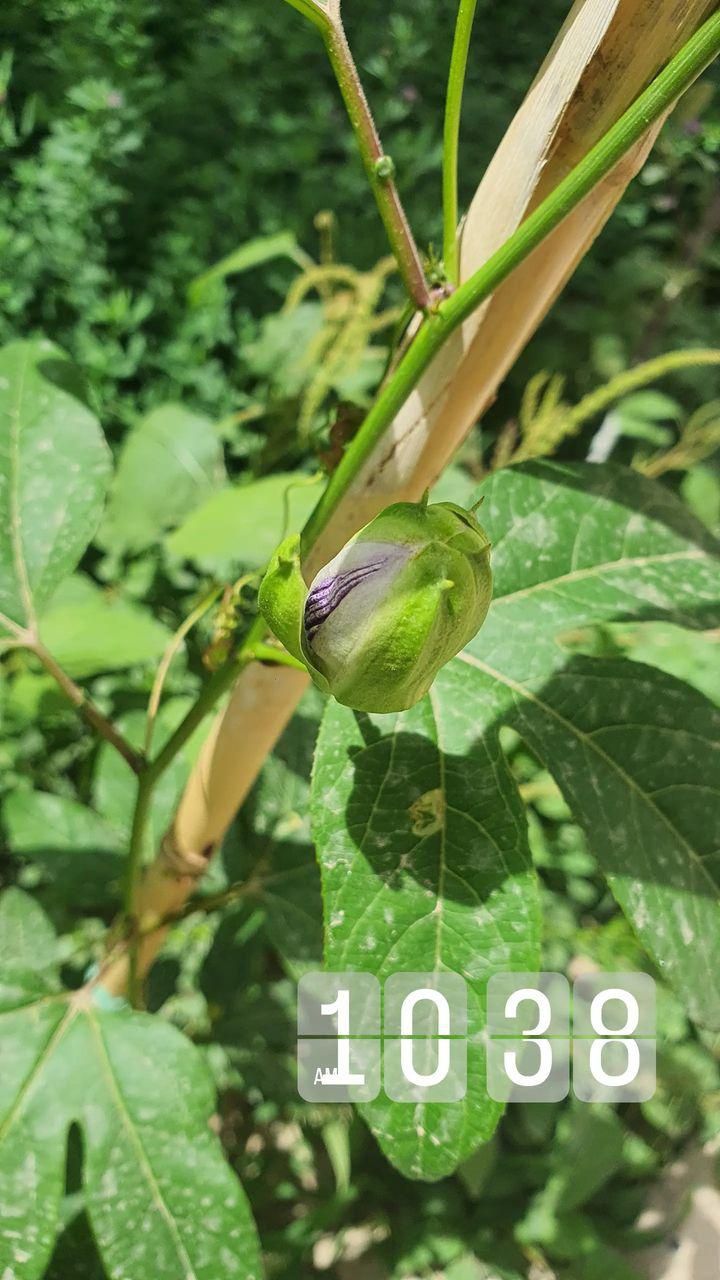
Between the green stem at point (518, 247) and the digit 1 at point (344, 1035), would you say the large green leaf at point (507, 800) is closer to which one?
the digit 1 at point (344, 1035)

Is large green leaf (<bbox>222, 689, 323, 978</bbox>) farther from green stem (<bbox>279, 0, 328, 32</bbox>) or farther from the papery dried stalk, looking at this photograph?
green stem (<bbox>279, 0, 328, 32</bbox>)

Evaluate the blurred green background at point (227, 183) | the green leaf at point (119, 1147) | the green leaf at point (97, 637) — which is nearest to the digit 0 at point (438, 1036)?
the green leaf at point (119, 1147)

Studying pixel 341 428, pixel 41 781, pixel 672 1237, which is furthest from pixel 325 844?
pixel 672 1237

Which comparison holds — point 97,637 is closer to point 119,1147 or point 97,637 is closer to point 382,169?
point 119,1147

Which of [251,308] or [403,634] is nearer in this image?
[403,634]

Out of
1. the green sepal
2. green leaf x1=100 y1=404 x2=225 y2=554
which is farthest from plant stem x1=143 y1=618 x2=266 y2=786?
green leaf x1=100 y1=404 x2=225 y2=554

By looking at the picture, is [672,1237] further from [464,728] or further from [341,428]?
[341,428]
